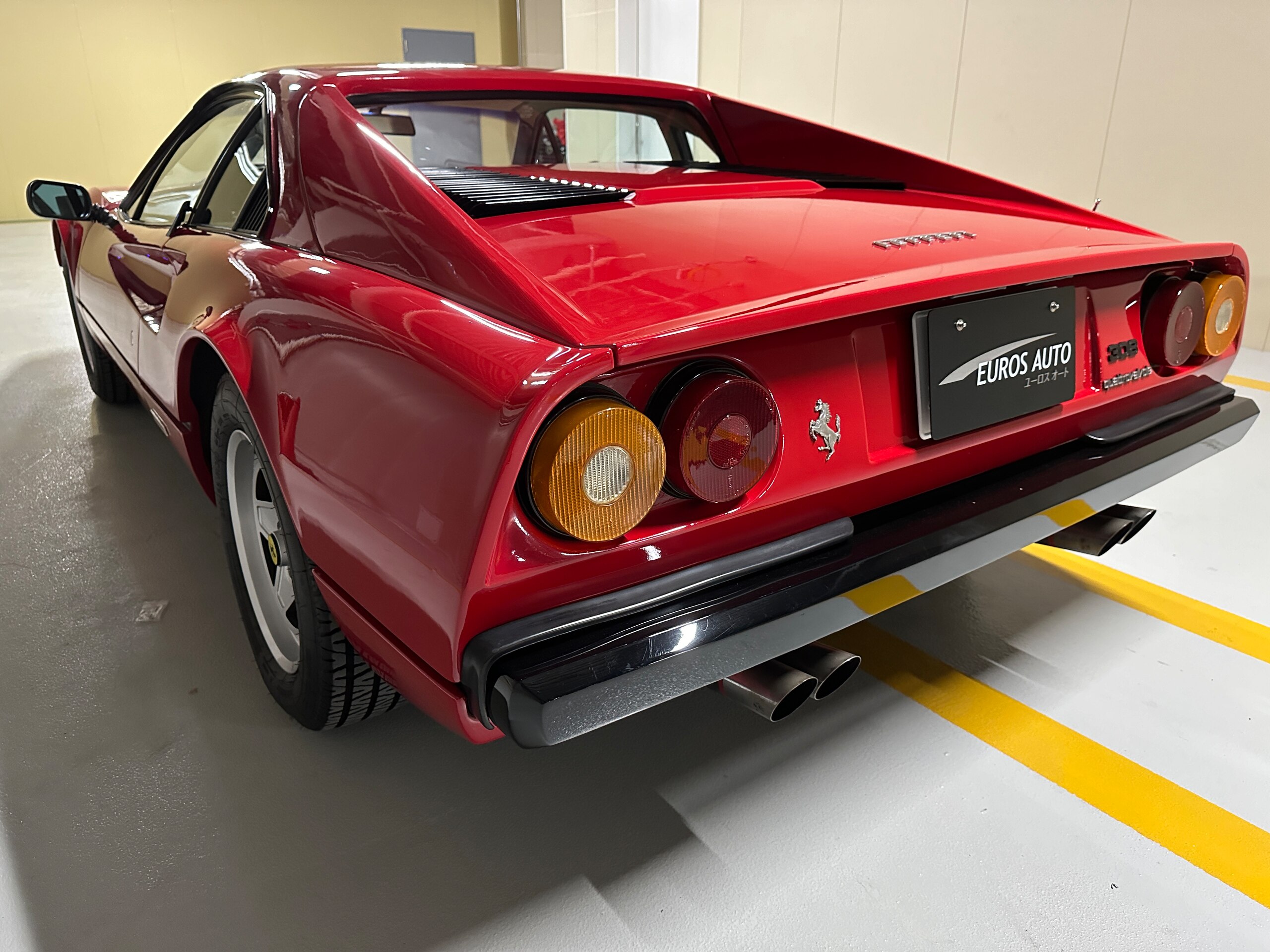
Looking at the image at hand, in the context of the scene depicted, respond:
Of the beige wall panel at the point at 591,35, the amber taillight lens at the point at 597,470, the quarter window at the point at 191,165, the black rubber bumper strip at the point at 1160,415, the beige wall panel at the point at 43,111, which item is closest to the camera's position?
the amber taillight lens at the point at 597,470

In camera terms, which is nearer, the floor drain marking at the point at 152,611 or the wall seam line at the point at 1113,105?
the floor drain marking at the point at 152,611

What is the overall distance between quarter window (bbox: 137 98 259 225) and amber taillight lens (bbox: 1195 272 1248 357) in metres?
2.09

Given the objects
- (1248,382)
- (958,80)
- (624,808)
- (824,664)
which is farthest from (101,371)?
(958,80)

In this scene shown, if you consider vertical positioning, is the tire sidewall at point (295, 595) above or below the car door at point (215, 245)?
below

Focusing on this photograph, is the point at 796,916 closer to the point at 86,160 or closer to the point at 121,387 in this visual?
the point at 121,387

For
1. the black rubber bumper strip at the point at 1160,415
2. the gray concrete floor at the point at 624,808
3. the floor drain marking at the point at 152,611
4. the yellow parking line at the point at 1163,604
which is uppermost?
the black rubber bumper strip at the point at 1160,415

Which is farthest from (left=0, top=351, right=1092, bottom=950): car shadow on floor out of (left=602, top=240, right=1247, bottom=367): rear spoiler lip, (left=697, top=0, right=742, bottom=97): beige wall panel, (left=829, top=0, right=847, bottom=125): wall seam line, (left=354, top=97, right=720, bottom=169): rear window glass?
(left=697, top=0, right=742, bottom=97): beige wall panel

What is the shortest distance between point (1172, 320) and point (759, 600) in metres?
1.12

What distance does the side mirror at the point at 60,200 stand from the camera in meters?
2.52

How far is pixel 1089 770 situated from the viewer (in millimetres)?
1579

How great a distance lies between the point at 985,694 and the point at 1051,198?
3.82 feet

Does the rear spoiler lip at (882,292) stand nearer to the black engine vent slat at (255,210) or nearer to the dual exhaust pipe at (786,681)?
the dual exhaust pipe at (786,681)

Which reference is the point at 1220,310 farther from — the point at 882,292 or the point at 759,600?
the point at 759,600

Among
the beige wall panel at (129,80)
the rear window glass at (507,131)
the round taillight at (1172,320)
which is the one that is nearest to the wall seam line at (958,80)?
the rear window glass at (507,131)
